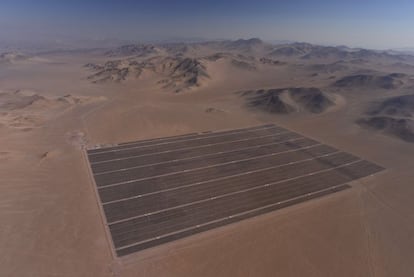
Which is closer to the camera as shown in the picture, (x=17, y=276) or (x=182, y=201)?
(x=17, y=276)

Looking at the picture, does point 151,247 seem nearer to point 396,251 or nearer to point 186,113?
point 396,251

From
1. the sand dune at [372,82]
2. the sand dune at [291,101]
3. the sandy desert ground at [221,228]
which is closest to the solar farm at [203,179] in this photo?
the sandy desert ground at [221,228]

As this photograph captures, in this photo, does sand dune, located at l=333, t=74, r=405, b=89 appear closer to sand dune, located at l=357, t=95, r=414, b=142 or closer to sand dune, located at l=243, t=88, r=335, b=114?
sand dune, located at l=357, t=95, r=414, b=142

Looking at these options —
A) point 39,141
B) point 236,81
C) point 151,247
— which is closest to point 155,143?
point 39,141

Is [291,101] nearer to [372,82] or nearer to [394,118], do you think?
[394,118]

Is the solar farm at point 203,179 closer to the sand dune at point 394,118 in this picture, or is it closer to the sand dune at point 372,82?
the sand dune at point 394,118

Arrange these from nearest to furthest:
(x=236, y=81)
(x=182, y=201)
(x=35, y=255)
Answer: (x=35, y=255) → (x=182, y=201) → (x=236, y=81)
